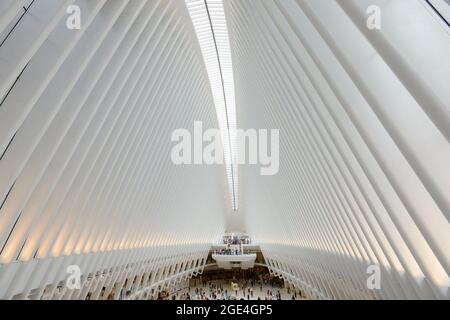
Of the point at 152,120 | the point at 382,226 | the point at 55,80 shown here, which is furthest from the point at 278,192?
the point at 55,80

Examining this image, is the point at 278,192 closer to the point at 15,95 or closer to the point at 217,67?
the point at 217,67

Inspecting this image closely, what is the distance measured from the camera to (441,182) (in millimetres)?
3920

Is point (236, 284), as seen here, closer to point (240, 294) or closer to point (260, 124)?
point (240, 294)

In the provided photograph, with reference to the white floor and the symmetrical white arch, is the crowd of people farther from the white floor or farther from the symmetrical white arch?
the symmetrical white arch

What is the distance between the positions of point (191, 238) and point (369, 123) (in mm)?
24310

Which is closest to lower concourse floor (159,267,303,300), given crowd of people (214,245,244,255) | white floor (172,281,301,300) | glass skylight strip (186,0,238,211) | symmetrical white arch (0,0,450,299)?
white floor (172,281,301,300)

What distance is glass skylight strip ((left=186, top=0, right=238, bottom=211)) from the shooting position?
1371 cm

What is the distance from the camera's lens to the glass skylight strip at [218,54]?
13.7 m

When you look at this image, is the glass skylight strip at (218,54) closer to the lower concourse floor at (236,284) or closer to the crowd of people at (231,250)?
the crowd of people at (231,250)

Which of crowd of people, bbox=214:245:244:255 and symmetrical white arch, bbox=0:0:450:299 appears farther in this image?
crowd of people, bbox=214:245:244:255

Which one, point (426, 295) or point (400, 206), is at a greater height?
point (400, 206)

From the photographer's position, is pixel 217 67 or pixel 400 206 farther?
pixel 217 67

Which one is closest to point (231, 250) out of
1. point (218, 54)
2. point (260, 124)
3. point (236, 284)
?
point (236, 284)

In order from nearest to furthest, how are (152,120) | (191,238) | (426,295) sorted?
(426,295) < (152,120) < (191,238)
